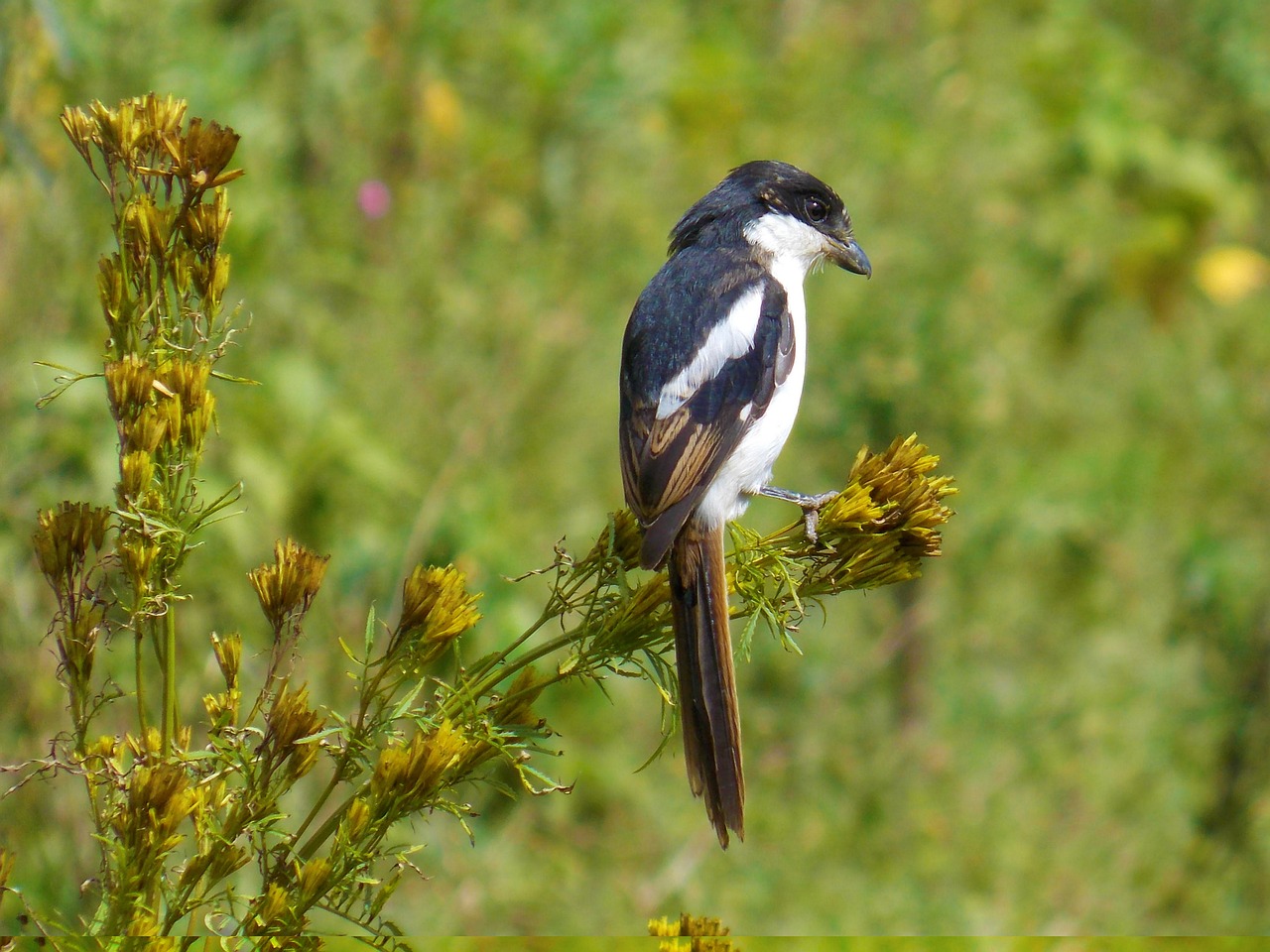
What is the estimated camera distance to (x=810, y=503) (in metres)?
2.53

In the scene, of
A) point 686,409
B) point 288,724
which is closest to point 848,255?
point 686,409

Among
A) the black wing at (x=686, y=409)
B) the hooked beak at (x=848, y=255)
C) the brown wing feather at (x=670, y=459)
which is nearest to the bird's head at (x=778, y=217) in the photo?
the hooked beak at (x=848, y=255)

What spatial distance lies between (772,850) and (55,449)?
282 cm

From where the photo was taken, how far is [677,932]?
5.52 ft

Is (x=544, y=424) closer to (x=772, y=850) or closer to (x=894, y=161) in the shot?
(x=772, y=850)

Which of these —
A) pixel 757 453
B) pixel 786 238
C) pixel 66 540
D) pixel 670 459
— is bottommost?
pixel 66 540

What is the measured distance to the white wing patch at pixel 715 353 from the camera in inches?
119

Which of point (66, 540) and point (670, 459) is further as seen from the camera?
point (670, 459)

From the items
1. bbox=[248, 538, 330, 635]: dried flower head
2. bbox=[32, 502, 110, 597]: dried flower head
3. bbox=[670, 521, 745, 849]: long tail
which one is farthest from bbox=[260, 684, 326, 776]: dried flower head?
bbox=[670, 521, 745, 849]: long tail

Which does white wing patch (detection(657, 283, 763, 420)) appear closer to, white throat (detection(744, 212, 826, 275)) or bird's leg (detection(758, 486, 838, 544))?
bird's leg (detection(758, 486, 838, 544))

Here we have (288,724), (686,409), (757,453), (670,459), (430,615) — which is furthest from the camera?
(757,453)

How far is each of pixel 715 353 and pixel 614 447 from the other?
112 inches

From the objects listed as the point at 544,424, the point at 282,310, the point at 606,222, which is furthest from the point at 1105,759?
the point at 282,310

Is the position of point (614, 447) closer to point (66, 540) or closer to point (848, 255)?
point (848, 255)
